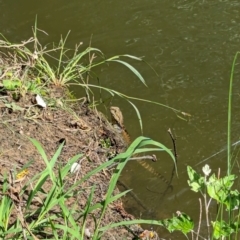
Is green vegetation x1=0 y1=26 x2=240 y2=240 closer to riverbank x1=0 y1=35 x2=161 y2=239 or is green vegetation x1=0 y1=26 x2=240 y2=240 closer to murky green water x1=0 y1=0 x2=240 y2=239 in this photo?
riverbank x1=0 y1=35 x2=161 y2=239

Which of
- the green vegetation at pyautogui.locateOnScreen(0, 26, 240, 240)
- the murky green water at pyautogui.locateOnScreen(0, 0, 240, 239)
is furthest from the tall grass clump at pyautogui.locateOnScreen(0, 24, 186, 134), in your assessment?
the murky green water at pyautogui.locateOnScreen(0, 0, 240, 239)

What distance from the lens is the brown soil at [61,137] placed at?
2.75 m

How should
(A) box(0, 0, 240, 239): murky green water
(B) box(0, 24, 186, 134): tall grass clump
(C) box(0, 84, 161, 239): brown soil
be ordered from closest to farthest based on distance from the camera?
(C) box(0, 84, 161, 239): brown soil → (B) box(0, 24, 186, 134): tall grass clump → (A) box(0, 0, 240, 239): murky green water

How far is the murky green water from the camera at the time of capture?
336cm

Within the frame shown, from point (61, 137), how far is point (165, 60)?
1.78 m

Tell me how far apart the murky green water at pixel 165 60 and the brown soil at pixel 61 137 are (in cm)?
28

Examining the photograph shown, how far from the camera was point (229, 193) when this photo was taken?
1.75m

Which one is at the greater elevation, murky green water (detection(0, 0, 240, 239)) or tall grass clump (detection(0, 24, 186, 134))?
tall grass clump (detection(0, 24, 186, 134))

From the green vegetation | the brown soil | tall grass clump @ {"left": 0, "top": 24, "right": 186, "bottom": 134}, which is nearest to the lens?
the green vegetation

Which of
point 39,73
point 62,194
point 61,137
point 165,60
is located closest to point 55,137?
point 61,137

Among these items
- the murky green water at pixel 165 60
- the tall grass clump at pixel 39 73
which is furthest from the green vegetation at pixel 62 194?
the murky green water at pixel 165 60

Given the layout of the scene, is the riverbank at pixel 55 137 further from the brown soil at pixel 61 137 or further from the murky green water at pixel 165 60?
the murky green water at pixel 165 60

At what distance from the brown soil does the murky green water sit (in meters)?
0.28

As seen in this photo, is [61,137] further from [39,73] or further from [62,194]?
[62,194]
